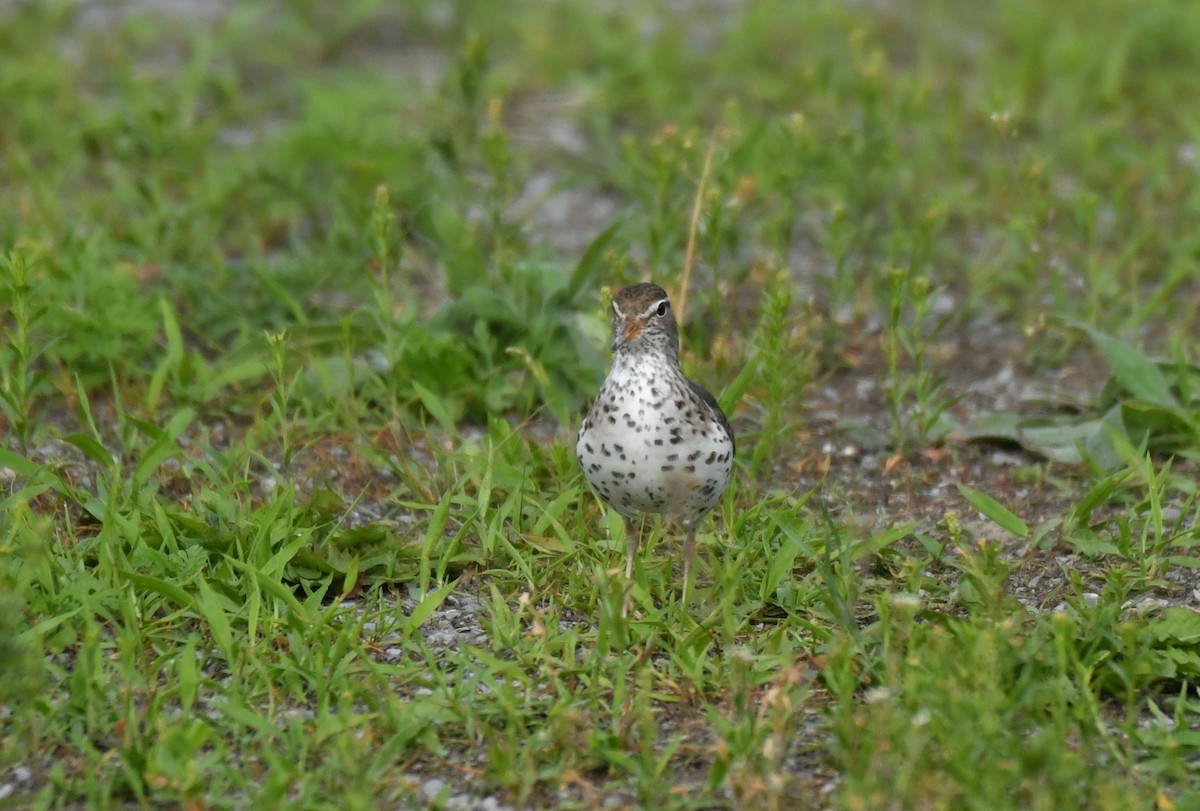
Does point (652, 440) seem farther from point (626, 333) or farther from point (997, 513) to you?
point (997, 513)

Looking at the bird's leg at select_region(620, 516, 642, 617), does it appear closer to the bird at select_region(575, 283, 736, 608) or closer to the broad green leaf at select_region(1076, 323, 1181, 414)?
the bird at select_region(575, 283, 736, 608)

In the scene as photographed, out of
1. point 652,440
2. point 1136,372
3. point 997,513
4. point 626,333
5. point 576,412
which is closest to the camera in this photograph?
point 652,440

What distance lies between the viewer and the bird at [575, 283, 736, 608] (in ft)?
15.4

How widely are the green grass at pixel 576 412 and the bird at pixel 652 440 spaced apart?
0.27 m

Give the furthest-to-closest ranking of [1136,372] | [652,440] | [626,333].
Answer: [1136,372]
[626,333]
[652,440]

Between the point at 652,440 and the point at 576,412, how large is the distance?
1762mm

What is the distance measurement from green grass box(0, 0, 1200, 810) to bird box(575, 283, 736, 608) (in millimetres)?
272

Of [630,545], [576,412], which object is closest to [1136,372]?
[576,412]

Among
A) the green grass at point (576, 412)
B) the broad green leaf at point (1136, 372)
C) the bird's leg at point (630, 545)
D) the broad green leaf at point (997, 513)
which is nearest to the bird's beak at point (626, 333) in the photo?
the bird's leg at point (630, 545)

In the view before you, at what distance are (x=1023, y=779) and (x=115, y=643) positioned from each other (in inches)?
103

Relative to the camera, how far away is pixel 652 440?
469cm

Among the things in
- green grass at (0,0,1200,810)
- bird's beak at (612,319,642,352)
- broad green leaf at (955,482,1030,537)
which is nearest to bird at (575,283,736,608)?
bird's beak at (612,319,642,352)

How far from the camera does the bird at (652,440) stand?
4.70 metres

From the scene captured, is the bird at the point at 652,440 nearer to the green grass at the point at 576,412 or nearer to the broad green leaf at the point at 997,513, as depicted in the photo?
the green grass at the point at 576,412
